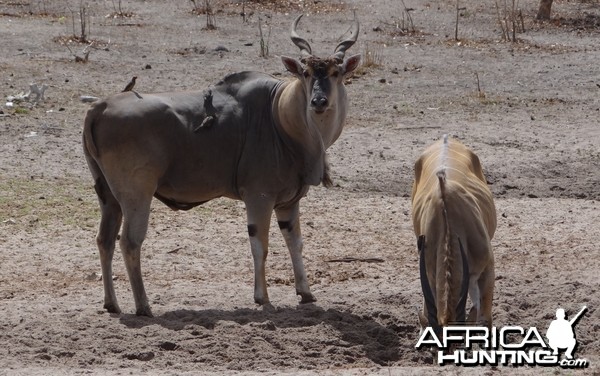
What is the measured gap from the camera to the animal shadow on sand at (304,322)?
910 cm

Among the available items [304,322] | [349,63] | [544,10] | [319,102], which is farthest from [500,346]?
[544,10]

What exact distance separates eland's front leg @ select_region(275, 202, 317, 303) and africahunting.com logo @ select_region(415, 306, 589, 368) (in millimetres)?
1782

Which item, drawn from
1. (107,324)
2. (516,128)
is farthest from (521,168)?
(107,324)

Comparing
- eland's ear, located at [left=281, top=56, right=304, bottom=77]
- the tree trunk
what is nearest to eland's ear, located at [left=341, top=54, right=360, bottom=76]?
eland's ear, located at [left=281, top=56, right=304, bottom=77]

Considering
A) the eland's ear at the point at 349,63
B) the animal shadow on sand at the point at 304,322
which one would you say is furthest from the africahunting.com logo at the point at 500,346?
the eland's ear at the point at 349,63

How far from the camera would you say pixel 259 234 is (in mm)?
9891

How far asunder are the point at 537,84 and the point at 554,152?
427 centimetres

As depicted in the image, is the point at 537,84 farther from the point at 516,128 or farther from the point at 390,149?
the point at 390,149

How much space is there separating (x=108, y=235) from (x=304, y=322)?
5.61 feet

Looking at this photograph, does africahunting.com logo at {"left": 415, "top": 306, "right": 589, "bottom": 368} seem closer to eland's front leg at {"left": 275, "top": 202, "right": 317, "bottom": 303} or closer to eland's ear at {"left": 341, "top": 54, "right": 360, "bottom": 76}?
eland's front leg at {"left": 275, "top": 202, "right": 317, "bottom": 303}

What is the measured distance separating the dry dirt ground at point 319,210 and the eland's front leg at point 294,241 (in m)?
0.19

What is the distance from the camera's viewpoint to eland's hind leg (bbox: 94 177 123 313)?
31.8ft

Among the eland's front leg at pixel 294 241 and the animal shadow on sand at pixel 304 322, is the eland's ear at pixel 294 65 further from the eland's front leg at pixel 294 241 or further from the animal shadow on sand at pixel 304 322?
the animal shadow on sand at pixel 304 322

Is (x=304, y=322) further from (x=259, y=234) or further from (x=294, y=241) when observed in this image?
(x=294, y=241)
